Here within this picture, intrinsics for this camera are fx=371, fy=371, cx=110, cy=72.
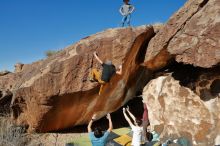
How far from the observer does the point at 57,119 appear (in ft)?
35.2

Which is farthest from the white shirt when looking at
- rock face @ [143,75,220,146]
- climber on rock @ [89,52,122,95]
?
climber on rock @ [89,52,122,95]

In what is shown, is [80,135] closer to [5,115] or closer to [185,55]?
[5,115]

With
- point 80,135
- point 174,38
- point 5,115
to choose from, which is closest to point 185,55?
point 174,38

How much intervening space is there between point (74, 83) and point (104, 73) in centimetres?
89

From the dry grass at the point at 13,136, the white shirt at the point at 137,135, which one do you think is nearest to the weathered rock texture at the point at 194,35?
the white shirt at the point at 137,135

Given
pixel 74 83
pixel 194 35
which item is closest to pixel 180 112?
pixel 194 35

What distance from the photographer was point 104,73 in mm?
10094

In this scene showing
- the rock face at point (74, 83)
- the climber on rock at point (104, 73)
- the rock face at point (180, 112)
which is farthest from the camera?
the rock face at point (74, 83)

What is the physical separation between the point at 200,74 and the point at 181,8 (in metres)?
1.92

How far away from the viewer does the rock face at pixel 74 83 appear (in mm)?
10195

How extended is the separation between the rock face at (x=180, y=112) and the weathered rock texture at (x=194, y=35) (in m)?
1.12

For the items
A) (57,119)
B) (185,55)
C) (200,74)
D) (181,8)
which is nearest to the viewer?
(185,55)

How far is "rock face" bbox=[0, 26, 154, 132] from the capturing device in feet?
33.4

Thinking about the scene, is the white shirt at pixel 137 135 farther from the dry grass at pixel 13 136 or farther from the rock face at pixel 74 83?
the dry grass at pixel 13 136
